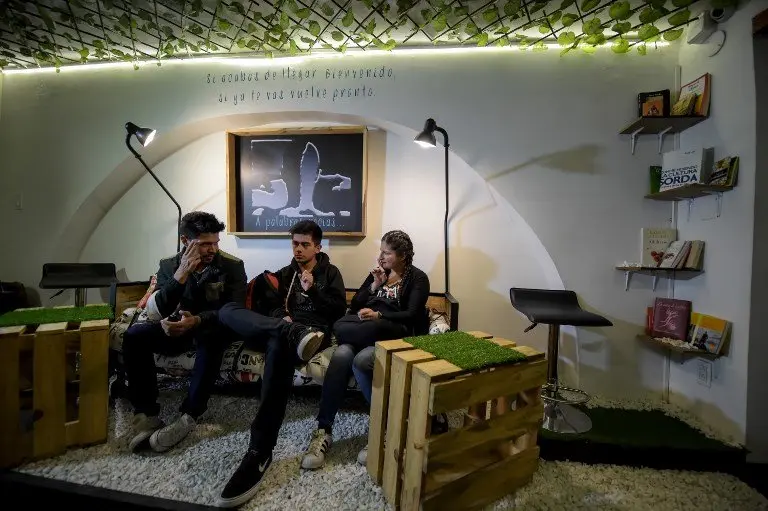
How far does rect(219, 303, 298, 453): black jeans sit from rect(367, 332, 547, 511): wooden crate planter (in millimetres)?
425

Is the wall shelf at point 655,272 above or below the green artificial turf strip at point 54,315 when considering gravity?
above

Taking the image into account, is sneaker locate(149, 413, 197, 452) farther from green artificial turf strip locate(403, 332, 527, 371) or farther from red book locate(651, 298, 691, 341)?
red book locate(651, 298, 691, 341)

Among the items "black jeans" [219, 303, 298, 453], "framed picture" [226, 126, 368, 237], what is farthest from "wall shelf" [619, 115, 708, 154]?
"black jeans" [219, 303, 298, 453]

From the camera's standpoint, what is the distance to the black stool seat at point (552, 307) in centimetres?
167

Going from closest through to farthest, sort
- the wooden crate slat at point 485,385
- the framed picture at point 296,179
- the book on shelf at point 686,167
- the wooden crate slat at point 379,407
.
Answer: the wooden crate slat at point 485,385 → the wooden crate slat at point 379,407 → the book on shelf at point 686,167 → the framed picture at point 296,179

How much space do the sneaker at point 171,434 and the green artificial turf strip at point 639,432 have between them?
70.1 inches

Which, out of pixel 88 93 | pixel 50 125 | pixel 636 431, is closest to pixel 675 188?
pixel 636 431

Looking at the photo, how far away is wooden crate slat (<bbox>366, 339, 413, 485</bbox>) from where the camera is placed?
131 cm

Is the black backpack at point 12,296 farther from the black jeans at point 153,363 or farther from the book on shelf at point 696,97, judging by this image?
the book on shelf at point 696,97

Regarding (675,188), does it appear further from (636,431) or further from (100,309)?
(100,309)

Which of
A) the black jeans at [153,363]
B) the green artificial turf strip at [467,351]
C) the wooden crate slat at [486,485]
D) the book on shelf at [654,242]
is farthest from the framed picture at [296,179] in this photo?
the book on shelf at [654,242]

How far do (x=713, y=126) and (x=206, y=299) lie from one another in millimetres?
3160

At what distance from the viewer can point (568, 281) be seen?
216 cm

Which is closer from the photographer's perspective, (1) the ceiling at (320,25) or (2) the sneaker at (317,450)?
(2) the sneaker at (317,450)
